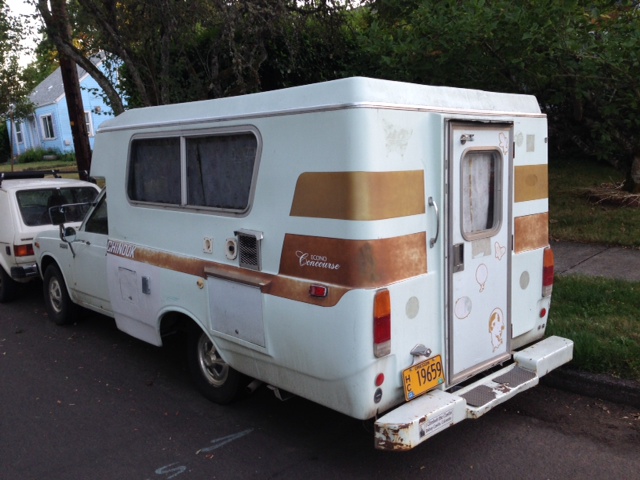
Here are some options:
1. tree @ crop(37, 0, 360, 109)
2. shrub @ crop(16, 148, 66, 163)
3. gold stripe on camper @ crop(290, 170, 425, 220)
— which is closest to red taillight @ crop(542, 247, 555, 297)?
gold stripe on camper @ crop(290, 170, 425, 220)

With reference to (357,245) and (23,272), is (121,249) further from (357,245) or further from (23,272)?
(23,272)

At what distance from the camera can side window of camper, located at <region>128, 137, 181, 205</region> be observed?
15.6 feet

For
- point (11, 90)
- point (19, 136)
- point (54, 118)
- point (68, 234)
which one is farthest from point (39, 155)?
point (68, 234)

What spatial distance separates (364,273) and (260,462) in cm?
154

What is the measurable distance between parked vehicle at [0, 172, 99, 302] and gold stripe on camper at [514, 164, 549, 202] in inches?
218

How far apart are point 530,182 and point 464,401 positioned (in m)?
1.77

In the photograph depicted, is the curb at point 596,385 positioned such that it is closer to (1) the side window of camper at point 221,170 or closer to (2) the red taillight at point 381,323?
(2) the red taillight at point 381,323

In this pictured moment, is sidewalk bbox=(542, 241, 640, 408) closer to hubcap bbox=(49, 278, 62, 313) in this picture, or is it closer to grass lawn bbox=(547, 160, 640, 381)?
grass lawn bbox=(547, 160, 640, 381)

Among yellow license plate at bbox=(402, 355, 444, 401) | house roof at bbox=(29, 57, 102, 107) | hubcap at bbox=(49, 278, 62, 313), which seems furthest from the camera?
house roof at bbox=(29, 57, 102, 107)

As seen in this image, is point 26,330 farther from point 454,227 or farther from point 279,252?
point 454,227

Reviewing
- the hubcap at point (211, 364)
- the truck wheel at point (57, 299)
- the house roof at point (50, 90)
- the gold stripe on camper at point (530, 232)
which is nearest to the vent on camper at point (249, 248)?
the hubcap at point (211, 364)

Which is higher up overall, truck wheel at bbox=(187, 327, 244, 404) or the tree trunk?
the tree trunk

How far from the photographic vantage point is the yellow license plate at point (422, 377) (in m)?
3.67

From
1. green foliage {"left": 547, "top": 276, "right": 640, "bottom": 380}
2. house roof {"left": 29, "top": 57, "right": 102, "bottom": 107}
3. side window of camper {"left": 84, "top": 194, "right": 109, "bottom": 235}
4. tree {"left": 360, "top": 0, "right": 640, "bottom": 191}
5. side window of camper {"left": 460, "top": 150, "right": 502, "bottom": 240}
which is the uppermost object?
house roof {"left": 29, "top": 57, "right": 102, "bottom": 107}
